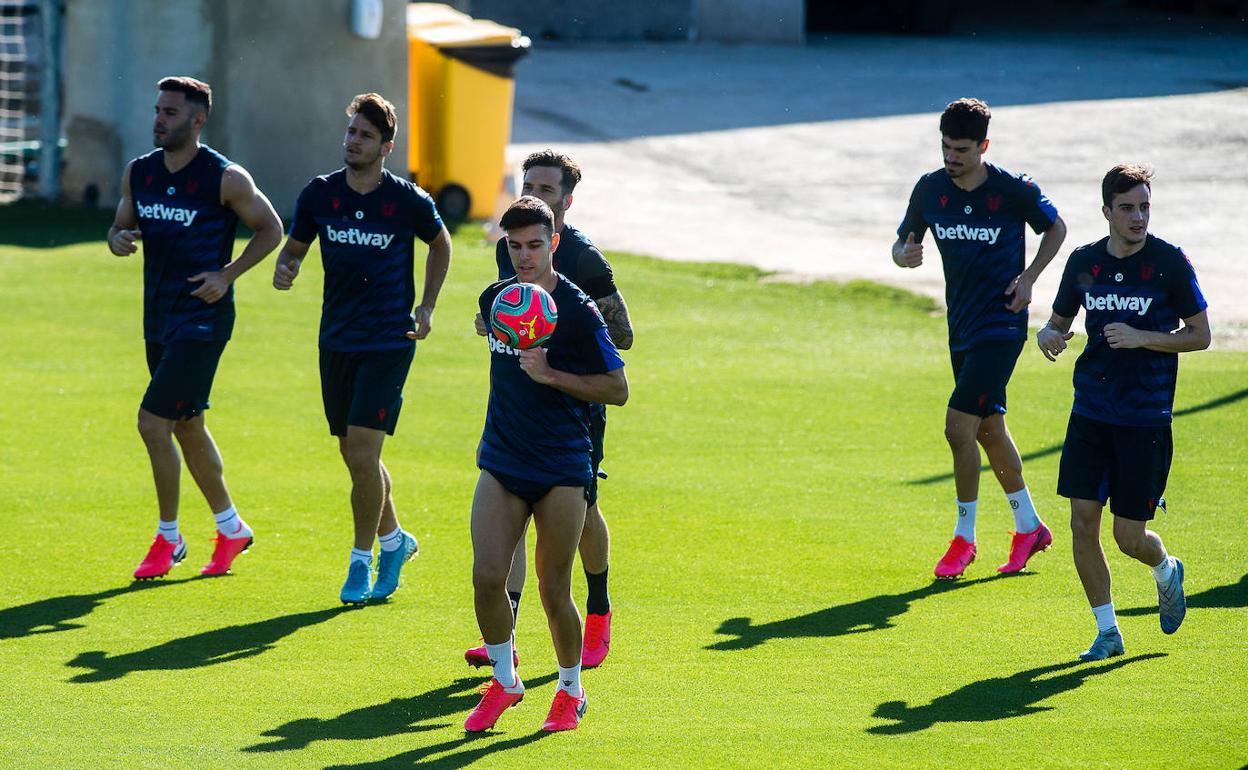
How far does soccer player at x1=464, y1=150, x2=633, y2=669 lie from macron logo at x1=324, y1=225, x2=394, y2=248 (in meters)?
0.99

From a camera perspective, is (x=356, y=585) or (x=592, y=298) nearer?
(x=592, y=298)

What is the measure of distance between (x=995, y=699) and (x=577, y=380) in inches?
89.6

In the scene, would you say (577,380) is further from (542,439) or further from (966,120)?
(966,120)

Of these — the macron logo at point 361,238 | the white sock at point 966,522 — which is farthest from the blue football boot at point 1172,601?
the macron logo at point 361,238

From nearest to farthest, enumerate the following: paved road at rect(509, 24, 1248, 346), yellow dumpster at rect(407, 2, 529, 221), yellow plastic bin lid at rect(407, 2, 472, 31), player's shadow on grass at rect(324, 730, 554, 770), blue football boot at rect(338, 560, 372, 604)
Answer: player's shadow on grass at rect(324, 730, 554, 770)
blue football boot at rect(338, 560, 372, 604)
yellow dumpster at rect(407, 2, 529, 221)
yellow plastic bin lid at rect(407, 2, 472, 31)
paved road at rect(509, 24, 1248, 346)

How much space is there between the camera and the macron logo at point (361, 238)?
7.91 metres

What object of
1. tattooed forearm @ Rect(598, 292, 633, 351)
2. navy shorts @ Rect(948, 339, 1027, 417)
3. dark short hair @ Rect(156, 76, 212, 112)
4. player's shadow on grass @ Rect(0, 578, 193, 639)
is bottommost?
player's shadow on grass @ Rect(0, 578, 193, 639)

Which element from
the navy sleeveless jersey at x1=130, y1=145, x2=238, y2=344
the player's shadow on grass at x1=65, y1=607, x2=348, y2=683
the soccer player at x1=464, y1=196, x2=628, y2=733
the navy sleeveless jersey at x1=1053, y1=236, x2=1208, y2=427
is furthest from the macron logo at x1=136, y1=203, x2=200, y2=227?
the navy sleeveless jersey at x1=1053, y1=236, x2=1208, y2=427

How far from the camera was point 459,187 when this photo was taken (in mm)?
19625

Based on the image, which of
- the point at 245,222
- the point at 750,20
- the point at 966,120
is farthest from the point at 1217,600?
the point at 750,20

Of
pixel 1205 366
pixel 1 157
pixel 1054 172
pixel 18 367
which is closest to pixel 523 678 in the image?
pixel 18 367

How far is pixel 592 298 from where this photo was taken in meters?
6.81

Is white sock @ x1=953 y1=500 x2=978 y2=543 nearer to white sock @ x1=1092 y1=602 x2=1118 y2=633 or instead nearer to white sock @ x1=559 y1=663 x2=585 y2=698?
white sock @ x1=1092 y1=602 x2=1118 y2=633

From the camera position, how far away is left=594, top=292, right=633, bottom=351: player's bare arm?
6.84 metres
